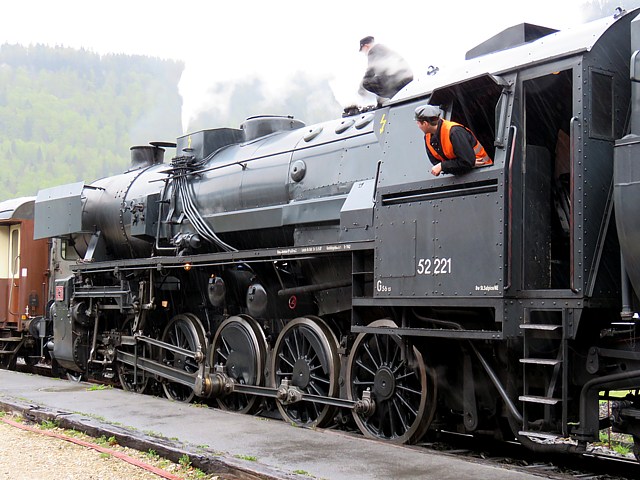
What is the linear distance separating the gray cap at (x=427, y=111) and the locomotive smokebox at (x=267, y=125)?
4443 mm

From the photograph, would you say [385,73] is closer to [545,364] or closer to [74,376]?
[545,364]

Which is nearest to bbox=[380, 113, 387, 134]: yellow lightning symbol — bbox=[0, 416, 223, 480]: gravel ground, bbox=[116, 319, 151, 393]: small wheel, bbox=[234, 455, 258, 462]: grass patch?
bbox=[234, 455, 258, 462]: grass patch

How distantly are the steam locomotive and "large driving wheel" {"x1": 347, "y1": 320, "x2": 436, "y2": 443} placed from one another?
2 centimetres

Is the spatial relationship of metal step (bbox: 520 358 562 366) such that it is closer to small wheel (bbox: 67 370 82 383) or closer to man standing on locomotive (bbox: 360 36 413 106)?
man standing on locomotive (bbox: 360 36 413 106)

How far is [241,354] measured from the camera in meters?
8.99

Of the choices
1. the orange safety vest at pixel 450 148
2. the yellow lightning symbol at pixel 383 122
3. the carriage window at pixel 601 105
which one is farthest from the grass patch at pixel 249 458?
the carriage window at pixel 601 105

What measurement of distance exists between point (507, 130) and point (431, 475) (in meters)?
2.43

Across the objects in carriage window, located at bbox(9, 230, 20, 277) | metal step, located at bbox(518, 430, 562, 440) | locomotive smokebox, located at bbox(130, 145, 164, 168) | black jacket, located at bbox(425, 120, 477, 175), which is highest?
locomotive smokebox, located at bbox(130, 145, 164, 168)

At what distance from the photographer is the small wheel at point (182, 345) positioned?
9805 mm

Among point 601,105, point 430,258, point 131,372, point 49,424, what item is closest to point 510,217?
point 430,258

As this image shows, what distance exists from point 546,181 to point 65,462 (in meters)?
4.37

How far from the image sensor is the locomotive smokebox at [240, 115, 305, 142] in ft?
32.8

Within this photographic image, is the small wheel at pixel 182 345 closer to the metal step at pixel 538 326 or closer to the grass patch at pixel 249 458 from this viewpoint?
the grass patch at pixel 249 458

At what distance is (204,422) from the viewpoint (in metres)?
7.54
